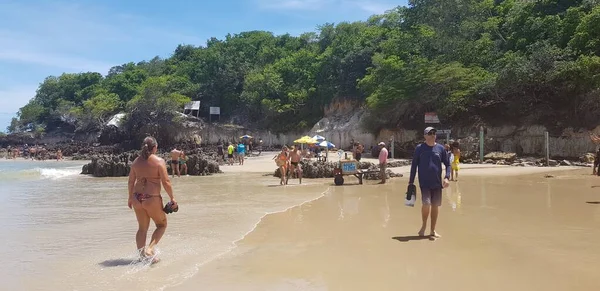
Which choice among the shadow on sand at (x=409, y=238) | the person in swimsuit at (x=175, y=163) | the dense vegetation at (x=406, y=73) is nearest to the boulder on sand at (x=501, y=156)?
the dense vegetation at (x=406, y=73)

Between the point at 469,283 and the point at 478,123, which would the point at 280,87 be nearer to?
the point at 478,123

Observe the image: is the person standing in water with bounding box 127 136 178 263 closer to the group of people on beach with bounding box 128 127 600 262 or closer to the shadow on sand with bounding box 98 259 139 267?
the group of people on beach with bounding box 128 127 600 262

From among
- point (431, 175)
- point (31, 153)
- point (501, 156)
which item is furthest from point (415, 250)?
point (31, 153)

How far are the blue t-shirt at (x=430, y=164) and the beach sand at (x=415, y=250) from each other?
0.80 m

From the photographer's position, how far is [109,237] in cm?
748

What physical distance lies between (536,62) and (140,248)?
27.8 metres

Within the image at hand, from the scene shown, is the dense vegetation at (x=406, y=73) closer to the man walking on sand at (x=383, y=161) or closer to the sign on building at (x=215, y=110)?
the sign on building at (x=215, y=110)

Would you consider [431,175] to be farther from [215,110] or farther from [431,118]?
[215,110]

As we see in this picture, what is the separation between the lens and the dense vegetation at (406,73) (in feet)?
90.7

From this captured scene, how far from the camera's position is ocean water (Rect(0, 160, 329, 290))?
5104 mm

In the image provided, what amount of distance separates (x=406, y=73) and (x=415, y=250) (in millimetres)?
30758

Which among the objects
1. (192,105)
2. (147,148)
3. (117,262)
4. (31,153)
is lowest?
(117,262)

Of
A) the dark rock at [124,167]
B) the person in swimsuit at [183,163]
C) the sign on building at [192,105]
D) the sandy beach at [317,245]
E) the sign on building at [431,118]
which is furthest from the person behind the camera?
the sign on building at [192,105]

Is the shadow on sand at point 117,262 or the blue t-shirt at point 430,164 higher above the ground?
the blue t-shirt at point 430,164
